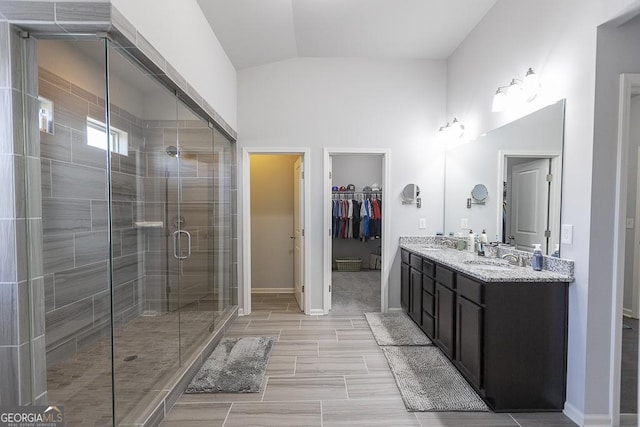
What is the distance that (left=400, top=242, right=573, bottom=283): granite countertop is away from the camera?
6.76 ft

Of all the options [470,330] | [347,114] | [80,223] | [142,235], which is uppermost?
[347,114]

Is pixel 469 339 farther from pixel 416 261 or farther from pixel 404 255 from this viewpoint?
pixel 404 255

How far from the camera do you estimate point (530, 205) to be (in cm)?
252

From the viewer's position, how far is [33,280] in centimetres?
147

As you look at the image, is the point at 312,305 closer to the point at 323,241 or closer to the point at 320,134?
the point at 323,241

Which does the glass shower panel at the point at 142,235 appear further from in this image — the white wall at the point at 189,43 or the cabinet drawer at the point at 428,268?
the cabinet drawer at the point at 428,268

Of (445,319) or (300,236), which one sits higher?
(300,236)

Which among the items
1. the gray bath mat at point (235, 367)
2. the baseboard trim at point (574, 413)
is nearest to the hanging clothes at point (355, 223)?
the gray bath mat at point (235, 367)

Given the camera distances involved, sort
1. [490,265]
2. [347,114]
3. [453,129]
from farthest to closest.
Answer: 1. [347,114]
2. [453,129]
3. [490,265]

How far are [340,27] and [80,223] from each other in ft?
9.56

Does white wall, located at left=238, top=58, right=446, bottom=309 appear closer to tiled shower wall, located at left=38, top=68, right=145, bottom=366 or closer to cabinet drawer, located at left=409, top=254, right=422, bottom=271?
cabinet drawer, located at left=409, top=254, right=422, bottom=271

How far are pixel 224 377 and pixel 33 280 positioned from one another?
153 centimetres

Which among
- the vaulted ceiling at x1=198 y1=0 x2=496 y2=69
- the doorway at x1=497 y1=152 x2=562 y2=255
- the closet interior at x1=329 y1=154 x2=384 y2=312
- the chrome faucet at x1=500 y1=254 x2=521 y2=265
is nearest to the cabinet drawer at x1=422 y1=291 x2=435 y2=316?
the chrome faucet at x1=500 y1=254 x2=521 y2=265

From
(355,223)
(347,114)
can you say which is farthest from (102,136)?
(355,223)
